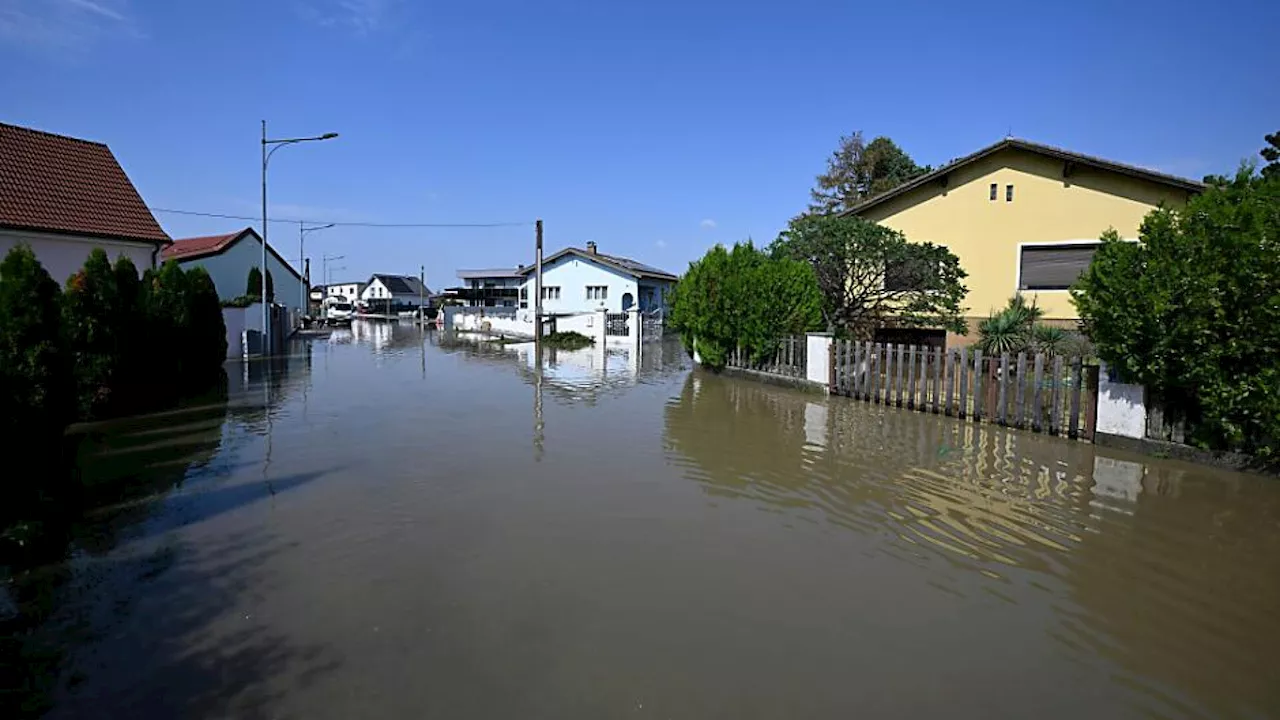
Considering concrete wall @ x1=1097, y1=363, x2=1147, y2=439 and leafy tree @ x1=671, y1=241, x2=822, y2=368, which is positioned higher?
leafy tree @ x1=671, y1=241, x2=822, y2=368

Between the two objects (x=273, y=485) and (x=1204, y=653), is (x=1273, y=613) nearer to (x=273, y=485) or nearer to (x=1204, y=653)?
(x=1204, y=653)

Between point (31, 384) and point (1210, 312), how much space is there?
13527 mm

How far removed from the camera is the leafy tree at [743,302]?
1875cm

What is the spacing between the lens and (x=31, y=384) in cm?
798

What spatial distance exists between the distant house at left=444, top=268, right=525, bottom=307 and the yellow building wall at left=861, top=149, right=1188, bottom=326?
5780 cm

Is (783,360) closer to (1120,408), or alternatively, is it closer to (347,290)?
(1120,408)

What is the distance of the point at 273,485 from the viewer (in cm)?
827

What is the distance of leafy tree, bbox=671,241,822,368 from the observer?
18750mm

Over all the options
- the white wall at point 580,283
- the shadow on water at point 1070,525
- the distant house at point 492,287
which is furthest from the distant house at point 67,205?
the distant house at point 492,287

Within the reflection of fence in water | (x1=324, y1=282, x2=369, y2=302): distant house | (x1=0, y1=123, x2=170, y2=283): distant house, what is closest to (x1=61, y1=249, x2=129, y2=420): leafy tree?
(x1=0, y1=123, x2=170, y2=283): distant house

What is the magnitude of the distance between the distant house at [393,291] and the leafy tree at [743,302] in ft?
299

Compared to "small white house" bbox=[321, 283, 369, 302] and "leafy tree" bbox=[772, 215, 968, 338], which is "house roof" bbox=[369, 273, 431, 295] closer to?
"small white house" bbox=[321, 283, 369, 302]

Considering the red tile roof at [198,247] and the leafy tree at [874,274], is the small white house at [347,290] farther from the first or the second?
the leafy tree at [874,274]

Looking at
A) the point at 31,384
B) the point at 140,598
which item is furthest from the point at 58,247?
the point at 140,598
